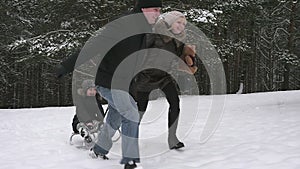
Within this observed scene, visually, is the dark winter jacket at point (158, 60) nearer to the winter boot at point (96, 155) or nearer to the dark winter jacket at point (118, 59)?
the dark winter jacket at point (118, 59)

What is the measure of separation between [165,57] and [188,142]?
1.51 metres

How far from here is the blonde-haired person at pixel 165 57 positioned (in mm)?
4418

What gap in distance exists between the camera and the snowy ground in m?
4.26

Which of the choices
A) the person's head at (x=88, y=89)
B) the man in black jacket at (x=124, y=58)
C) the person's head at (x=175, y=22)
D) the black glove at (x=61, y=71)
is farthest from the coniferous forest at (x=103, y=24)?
the black glove at (x=61, y=71)

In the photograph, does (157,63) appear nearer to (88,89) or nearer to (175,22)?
(175,22)

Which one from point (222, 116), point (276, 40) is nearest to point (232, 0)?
point (222, 116)

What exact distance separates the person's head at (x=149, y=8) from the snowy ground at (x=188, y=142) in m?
1.59

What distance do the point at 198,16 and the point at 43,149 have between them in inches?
283

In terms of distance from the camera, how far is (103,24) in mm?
14234

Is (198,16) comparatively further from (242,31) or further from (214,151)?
(242,31)

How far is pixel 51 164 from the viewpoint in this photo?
14.8 feet

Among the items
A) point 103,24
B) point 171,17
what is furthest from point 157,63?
point 103,24

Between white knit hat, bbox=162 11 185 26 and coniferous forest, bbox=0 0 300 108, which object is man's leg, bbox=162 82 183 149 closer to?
white knit hat, bbox=162 11 185 26

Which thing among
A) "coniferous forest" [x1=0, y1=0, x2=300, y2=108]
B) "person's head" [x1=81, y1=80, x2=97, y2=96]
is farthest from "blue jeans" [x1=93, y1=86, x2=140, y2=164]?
"coniferous forest" [x1=0, y1=0, x2=300, y2=108]
